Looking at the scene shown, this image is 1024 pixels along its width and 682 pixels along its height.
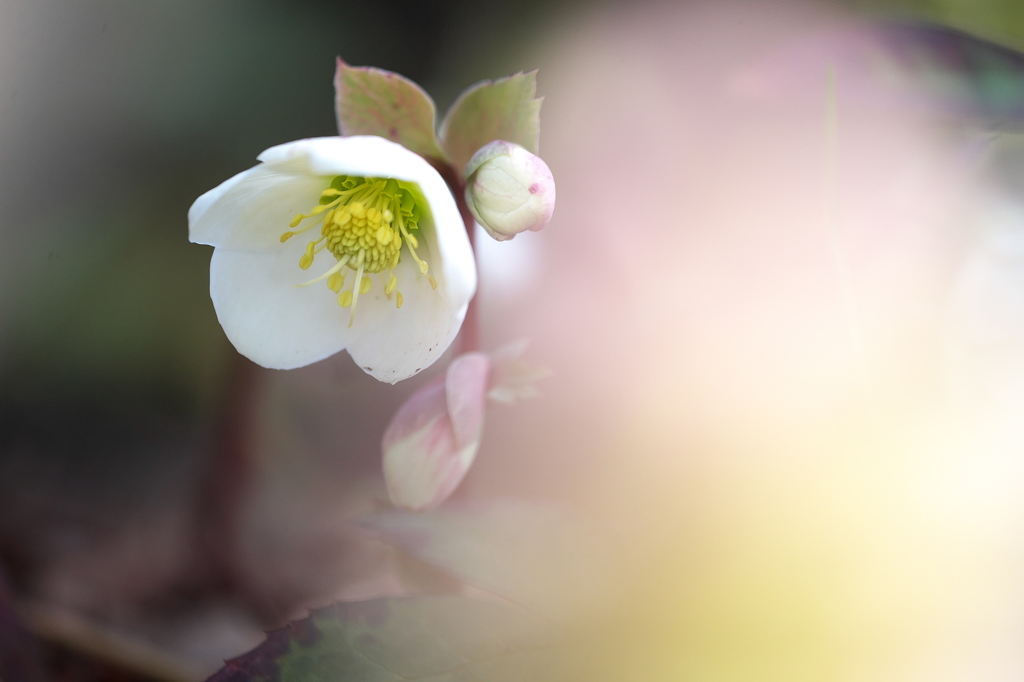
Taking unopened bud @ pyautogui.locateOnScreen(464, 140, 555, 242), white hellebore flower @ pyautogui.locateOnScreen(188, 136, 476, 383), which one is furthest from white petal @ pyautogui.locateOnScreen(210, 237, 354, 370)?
unopened bud @ pyautogui.locateOnScreen(464, 140, 555, 242)

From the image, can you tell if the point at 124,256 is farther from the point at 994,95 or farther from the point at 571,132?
the point at 994,95

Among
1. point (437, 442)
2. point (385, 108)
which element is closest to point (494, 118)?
point (385, 108)

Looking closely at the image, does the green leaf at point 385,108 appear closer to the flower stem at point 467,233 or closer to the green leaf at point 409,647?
the flower stem at point 467,233

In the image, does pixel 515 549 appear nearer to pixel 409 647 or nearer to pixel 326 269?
pixel 409 647

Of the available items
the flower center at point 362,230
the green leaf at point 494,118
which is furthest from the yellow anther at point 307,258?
the green leaf at point 494,118

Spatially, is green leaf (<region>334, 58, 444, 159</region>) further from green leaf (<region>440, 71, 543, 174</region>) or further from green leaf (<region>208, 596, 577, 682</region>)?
green leaf (<region>208, 596, 577, 682</region>)

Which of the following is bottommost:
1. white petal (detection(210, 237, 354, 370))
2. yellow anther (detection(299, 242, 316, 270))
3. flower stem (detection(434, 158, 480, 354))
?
white petal (detection(210, 237, 354, 370))

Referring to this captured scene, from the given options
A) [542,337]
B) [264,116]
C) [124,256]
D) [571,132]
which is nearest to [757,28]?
[571,132]
